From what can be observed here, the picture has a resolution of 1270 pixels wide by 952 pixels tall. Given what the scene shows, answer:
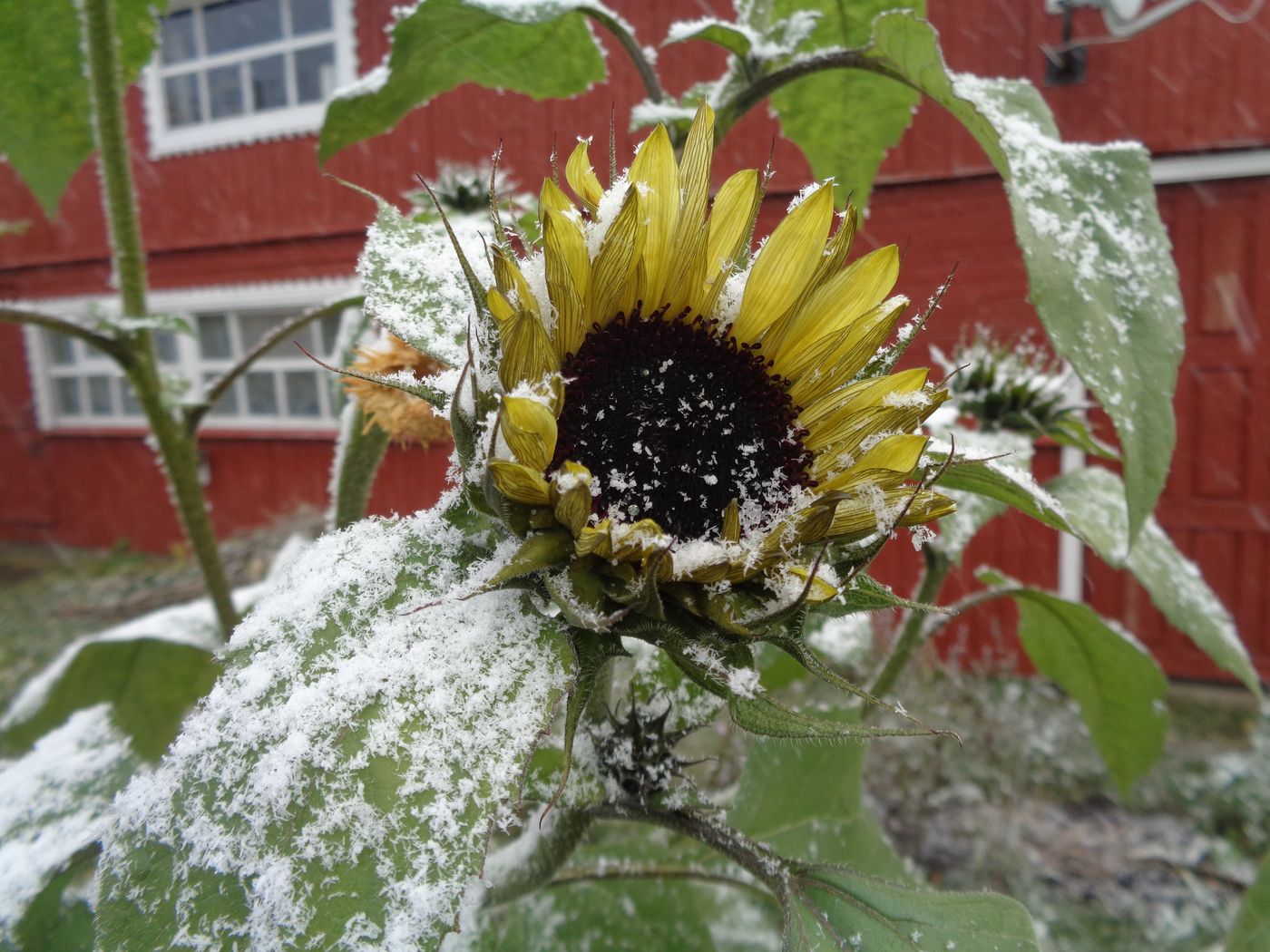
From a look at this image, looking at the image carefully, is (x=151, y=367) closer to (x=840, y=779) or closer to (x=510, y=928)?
(x=510, y=928)

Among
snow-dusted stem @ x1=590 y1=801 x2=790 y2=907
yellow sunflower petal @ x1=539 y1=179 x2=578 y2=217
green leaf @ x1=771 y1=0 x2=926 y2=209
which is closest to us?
yellow sunflower petal @ x1=539 y1=179 x2=578 y2=217

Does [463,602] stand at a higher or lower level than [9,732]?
higher

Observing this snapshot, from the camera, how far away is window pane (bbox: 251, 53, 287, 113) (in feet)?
21.2

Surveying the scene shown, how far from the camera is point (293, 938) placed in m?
0.32

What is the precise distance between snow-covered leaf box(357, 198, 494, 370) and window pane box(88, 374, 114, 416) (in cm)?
894

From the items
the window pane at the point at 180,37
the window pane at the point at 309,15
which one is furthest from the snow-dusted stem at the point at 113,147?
the window pane at the point at 180,37

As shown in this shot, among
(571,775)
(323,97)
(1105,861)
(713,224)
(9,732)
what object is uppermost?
(323,97)

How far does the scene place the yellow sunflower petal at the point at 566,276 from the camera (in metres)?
0.45

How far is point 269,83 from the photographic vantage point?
21.5ft

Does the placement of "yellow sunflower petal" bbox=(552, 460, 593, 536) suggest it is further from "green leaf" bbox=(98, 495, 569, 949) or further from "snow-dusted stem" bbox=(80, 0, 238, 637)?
"snow-dusted stem" bbox=(80, 0, 238, 637)

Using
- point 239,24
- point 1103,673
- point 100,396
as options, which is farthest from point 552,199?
point 100,396

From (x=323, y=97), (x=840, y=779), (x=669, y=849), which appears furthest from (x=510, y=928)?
(x=323, y=97)

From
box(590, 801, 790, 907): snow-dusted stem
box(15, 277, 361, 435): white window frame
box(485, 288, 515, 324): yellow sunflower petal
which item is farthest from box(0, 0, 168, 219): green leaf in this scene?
box(15, 277, 361, 435): white window frame

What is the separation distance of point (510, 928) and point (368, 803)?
50 centimetres
